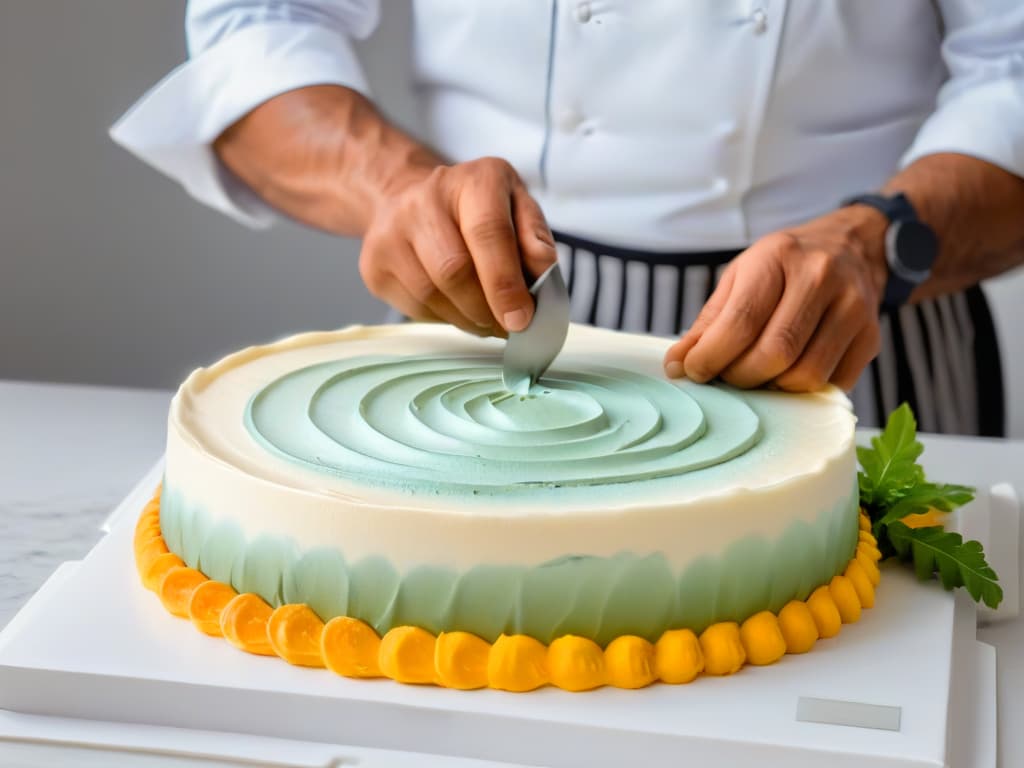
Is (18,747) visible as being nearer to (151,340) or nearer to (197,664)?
(197,664)

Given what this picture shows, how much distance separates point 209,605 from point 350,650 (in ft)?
0.44

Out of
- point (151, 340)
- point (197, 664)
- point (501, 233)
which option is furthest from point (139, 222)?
point (197, 664)

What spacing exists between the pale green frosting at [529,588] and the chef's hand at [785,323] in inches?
10.1

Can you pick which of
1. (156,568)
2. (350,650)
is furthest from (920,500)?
(156,568)

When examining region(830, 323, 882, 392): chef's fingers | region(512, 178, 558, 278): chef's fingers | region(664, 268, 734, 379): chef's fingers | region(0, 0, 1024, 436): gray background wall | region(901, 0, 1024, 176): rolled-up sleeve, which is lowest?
region(0, 0, 1024, 436): gray background wall

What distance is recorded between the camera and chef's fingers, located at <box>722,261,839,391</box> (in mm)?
1288

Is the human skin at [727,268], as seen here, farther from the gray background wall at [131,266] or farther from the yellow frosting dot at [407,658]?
the gray background wall at [131,266]

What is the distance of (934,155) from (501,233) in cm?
72

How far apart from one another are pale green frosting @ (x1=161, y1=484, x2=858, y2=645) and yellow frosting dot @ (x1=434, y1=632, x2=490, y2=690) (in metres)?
0.02

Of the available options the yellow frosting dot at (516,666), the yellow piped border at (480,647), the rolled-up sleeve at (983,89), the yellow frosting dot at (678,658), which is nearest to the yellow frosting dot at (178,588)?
the yellow piped border at (480,647)

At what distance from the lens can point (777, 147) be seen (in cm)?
173

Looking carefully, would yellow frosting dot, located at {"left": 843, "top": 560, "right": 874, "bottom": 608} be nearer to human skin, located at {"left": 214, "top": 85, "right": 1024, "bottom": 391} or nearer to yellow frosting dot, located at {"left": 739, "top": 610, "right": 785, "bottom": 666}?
yellow frosting dot, located at {"left": 739, "top": 610, "right": 785, "bottom": 666}

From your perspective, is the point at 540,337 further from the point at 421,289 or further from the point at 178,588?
the point at 178,588

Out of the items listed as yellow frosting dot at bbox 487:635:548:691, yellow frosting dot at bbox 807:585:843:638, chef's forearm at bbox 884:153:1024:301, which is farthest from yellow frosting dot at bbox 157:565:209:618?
chef's forearm at bbox 884:153:1024:301
